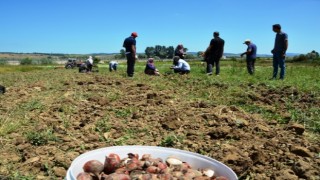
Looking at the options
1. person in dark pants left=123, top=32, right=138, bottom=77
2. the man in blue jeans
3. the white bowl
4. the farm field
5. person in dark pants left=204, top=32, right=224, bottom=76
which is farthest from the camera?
person in dark pants left=123, top=32, right=138, bottom=77

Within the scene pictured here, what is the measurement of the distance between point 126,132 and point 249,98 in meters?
2.87

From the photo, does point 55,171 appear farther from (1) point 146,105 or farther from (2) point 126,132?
(1) point 146,105

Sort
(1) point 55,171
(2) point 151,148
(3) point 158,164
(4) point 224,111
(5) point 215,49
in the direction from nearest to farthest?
1. (3) point 158,164
2. (2) point 151,148
3. (1) point 55,171
4. (4) point 224,111
5. (5) point 215,49

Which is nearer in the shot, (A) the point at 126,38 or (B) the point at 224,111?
(B) the point at 224,111

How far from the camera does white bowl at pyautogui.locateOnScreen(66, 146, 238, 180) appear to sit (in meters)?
2.61

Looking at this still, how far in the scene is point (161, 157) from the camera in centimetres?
295

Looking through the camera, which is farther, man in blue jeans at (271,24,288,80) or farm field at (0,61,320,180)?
man in blue jeans at (271,24,288,80)

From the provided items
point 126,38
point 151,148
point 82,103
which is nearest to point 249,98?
point 82,103

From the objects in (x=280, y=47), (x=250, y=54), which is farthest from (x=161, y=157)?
(x=250, y=54)

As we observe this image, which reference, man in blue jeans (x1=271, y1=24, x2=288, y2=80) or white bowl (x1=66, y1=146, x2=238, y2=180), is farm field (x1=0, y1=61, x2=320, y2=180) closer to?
white bowl (x1=66, y1=146, x2=238, y2=180)

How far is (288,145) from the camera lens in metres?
3.80

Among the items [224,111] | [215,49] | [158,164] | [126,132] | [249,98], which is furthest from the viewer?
[215,49]

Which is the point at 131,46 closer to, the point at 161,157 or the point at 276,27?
the point at 276,27

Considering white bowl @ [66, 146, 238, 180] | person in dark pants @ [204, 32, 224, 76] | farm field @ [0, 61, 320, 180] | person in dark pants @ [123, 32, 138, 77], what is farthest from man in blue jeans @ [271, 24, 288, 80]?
white bowl @ [66, 146, 238, 180]
